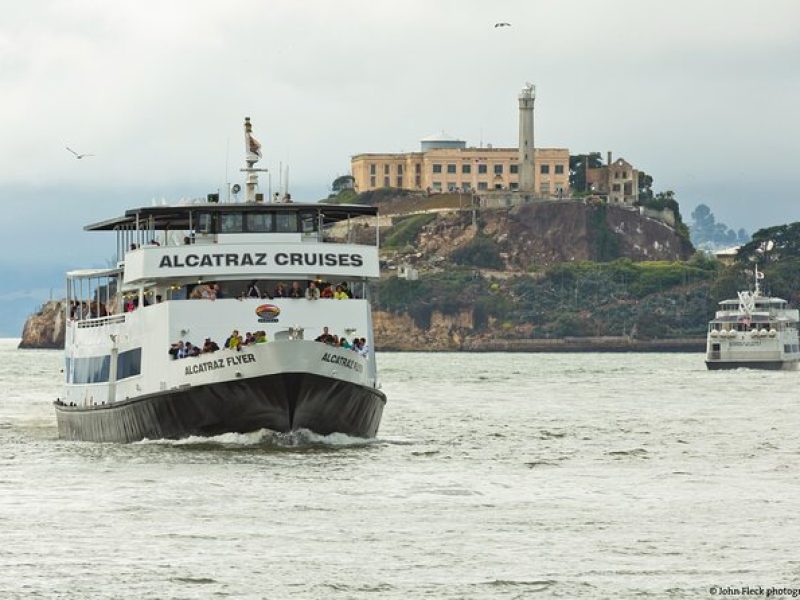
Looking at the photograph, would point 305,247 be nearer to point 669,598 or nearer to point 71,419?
point 71,419

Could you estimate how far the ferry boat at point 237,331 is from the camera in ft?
161

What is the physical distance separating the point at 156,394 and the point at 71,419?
9410mm

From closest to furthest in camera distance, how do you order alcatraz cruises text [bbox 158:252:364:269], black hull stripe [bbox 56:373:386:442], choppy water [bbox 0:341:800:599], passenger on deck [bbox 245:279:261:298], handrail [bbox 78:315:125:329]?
choppy water [bbox 0:341:800:599] → black hull stripe [bbox 56:373:386:442] → alcatraz cruises text [bbox 158:252:364:269] → passenger on deck [bbox 245:279:261:298] → handrail [bbox 78:315:125:329]

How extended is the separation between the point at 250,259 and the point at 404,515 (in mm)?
14749

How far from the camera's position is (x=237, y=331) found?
50844mm

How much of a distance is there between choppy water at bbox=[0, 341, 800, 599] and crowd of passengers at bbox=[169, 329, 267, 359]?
7.71 ft

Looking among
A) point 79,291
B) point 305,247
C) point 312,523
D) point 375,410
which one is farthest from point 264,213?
point 312,523

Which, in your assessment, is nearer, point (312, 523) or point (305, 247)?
point (312, 523)

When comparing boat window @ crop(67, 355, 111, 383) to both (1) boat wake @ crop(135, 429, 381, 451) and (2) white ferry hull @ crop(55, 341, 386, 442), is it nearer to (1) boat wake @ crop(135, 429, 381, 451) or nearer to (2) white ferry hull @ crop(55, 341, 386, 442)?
(2) white ferry hull @ crop(55, 341, 386, 442)

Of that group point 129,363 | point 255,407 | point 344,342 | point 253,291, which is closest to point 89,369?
point 129,363

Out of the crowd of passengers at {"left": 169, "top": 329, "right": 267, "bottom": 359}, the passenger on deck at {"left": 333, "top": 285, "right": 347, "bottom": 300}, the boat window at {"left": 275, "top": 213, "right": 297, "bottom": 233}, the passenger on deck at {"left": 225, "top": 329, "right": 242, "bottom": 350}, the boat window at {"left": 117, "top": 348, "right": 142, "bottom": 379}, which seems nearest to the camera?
the passenger on deck at {"left": 225, "top": 329, "right": 242, "bottom": 350}

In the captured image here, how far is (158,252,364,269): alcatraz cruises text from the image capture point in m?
51.6

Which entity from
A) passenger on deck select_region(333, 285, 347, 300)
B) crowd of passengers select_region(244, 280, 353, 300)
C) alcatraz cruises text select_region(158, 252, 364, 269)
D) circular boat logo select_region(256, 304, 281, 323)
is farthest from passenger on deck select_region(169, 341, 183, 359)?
passenger on deck select_region(333, 285, 347, 300)

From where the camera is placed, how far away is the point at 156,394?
50.5 metres
